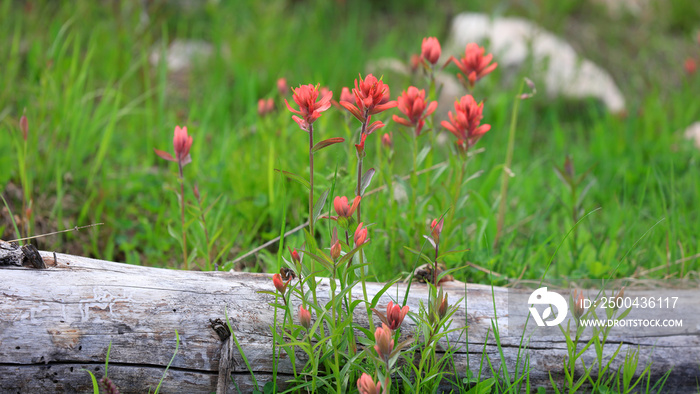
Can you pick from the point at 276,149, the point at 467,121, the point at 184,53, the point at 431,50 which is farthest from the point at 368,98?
the point at 184,53

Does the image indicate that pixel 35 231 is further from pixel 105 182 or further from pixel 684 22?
pixel 684 22

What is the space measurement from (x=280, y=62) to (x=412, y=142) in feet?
7.84

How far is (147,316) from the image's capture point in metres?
1.36

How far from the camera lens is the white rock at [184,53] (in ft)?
13.0

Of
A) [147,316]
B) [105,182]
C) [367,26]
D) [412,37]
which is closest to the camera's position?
[147,316]

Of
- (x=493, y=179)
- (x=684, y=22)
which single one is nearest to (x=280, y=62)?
(x=493, y=179)

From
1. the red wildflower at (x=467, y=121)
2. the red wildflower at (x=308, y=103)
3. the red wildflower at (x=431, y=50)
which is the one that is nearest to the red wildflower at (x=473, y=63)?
the red wildflower at (x=431, y=50)

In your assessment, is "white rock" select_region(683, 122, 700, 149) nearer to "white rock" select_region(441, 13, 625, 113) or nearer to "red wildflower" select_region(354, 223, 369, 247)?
"white rock" select_region(441, 13, 625, 113)

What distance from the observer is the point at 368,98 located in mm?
1200

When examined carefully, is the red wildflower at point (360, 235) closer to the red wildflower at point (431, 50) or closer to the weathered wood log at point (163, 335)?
the weathered wood log at point (163, 335)

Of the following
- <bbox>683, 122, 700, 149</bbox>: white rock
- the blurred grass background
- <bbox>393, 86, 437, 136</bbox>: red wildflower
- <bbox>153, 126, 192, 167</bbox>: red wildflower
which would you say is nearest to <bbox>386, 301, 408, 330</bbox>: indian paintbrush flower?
the blurred grass background

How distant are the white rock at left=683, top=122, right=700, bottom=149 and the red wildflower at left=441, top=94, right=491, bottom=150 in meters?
2.41

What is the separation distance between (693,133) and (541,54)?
4.75 ft

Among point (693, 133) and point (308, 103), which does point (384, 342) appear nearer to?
point (308, 103)
